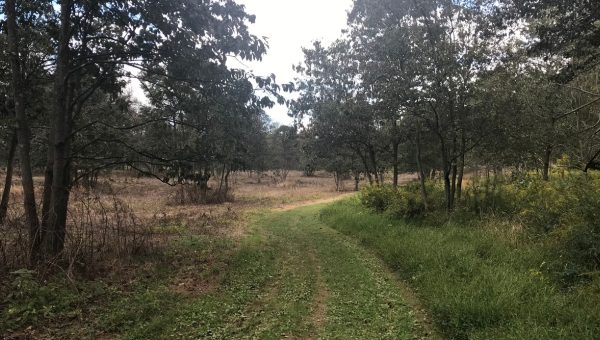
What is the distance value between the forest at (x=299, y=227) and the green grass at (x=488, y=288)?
4cm

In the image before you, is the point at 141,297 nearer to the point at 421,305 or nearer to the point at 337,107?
the point at 421,305

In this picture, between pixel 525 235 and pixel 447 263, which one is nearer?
pixel 447 263

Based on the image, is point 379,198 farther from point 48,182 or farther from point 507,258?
point 48,182

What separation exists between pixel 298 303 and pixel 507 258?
4.20 metres

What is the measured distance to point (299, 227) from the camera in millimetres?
16828

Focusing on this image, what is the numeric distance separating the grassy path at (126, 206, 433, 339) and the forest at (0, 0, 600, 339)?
0.04 m

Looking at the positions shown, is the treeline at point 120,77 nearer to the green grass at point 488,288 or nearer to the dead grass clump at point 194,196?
the green grass at point 488,288

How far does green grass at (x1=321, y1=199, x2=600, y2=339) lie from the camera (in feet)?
17.2

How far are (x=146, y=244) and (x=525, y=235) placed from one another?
350 inches

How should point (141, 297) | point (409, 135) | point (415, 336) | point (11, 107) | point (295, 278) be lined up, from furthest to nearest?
point (409, 135) → point (11, 107) → point (295, 278) → point (141, 297) → point (415, 336)

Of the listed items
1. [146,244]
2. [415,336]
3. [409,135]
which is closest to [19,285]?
[146,244]

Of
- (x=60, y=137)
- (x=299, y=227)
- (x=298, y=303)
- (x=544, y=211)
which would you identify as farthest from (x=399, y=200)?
(x=60, y=137)

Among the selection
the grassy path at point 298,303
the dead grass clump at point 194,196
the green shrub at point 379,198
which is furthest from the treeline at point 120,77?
the dead grass clump at point 194,196

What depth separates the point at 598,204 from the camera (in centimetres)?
781
